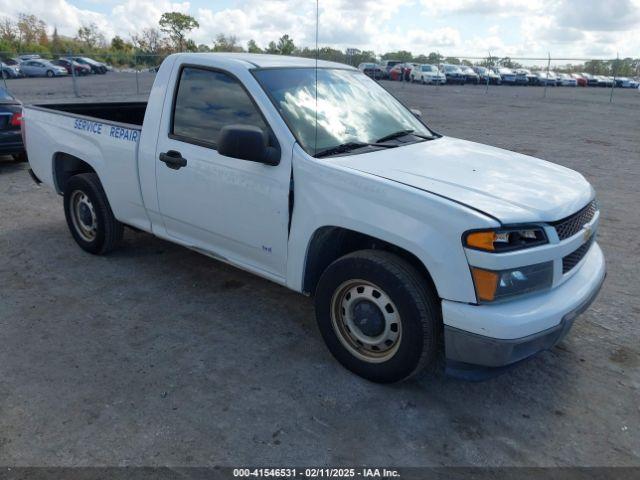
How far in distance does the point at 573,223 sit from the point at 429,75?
126 ft

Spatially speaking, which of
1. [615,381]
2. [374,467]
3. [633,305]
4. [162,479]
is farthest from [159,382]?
[633,305]

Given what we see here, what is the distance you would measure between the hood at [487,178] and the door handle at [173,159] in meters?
1.28

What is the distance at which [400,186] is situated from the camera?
3.00 meters

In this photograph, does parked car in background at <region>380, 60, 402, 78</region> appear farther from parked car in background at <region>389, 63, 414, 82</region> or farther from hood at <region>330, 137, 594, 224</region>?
hood at <region>330, 137, 594, 224</region>

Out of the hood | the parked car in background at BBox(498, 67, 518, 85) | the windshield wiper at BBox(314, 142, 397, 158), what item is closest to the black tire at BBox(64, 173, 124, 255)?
the windshield wiper at BBox(314, 142, 397, 158)

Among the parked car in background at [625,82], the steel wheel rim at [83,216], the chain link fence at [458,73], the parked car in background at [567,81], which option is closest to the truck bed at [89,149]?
the steel wheel rim at [83,216]

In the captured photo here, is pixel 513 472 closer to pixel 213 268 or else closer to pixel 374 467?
pixel 374 467

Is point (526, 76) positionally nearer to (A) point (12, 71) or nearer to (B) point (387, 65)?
(B) point (387, 65)

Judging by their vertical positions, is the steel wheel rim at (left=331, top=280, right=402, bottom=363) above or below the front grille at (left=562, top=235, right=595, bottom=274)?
below

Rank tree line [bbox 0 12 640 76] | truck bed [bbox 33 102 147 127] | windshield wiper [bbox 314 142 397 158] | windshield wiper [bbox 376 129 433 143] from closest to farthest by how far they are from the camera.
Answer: windshield wiper [bbox 314 142 397 158], windshield wiper [bbox 376 129 433 143], truck bed [bbox 33 102 147 127], tree line [bbox 0 12 640 76]

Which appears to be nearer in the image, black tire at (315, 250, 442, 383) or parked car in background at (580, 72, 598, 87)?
black tire at (315, 250, 442, 383)

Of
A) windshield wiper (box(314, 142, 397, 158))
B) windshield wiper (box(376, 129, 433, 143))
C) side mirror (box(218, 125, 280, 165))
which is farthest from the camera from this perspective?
windshield wiper (box(376, 129, 433, 143))

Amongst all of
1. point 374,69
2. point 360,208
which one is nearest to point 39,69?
point 374,69

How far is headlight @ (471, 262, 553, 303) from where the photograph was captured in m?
2.77
